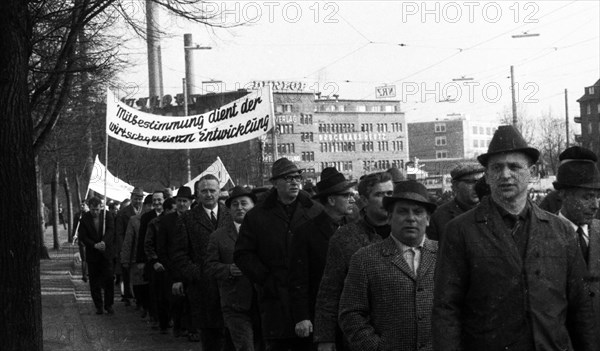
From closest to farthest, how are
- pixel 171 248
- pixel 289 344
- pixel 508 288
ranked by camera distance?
pixel 508 288
pixel 289 344
pixel 171 248

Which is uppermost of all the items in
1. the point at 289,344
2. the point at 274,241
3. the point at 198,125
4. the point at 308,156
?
the point at 308,156

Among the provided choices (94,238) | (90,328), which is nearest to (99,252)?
(94,238)

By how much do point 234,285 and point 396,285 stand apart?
13.5 feet

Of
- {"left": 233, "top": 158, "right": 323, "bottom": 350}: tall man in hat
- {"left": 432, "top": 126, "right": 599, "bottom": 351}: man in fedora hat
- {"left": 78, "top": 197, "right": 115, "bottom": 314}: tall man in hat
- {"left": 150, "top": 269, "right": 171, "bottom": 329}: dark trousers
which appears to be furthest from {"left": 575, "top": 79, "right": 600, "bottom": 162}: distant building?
{"left": 432, "top": 126, "right": 599, "bottom": 351}: man in fedora hat

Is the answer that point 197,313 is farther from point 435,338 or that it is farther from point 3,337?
point 435,338

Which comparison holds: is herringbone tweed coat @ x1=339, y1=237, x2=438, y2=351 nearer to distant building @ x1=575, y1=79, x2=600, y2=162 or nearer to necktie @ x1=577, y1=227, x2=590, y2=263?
necktie @ x1=577, y1=227, x2=590, y2=263

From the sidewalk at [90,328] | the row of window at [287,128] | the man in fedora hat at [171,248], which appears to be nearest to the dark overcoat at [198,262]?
the man in fedora hat at [171,248]

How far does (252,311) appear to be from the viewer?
34.4ft

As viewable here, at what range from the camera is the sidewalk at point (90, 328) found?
1505cm

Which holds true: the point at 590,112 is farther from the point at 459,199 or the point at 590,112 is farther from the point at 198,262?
the point at 459,199


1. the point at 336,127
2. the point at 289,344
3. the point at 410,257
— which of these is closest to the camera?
the point at 410,257

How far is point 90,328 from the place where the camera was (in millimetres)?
17094

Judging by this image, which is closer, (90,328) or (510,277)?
(510,277)

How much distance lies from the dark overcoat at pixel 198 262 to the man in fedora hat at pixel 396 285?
4.74 metres
